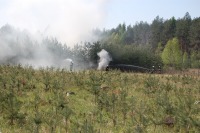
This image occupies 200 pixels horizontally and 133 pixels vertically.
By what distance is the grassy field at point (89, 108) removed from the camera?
11.1 metres

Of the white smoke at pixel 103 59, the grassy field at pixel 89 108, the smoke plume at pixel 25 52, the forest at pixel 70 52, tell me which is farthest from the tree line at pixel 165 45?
the grassy field at pixel 89 108

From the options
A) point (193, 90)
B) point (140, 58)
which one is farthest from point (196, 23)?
point (193, 90)

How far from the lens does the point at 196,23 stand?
326 feet

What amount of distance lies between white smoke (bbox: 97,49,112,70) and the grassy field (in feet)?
95.5

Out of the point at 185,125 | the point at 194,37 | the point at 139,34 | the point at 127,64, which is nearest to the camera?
the point at 185,125

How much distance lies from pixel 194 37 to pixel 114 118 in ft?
285

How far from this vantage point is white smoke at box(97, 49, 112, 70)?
50.2 metres

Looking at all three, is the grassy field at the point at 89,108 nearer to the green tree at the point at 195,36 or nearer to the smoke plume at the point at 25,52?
the smoke plume at the point at 25,52

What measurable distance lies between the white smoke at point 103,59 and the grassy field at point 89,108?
29098mm

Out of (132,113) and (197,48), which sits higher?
(197,48)

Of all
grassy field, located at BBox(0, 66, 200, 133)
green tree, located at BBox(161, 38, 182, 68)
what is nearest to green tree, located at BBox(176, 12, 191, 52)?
green tree, located at BBox(161, 38, 182, 68)

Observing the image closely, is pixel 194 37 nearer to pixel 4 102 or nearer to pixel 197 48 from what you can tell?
pixel 197 48

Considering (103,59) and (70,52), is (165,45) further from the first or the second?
(103,59)

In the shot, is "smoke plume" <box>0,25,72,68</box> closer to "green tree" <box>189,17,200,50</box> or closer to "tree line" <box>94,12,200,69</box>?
"tree line" <box>94,12,200,69</box>
